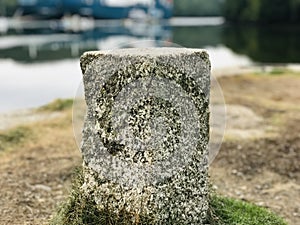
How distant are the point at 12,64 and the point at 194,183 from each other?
26585mm

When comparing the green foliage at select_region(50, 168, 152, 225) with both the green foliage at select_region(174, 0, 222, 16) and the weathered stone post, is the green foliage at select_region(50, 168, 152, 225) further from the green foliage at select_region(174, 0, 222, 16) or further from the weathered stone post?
the green foliage at select_region(174, 0, 222, 16)

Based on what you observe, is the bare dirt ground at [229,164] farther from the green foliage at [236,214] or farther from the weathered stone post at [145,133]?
the weathered stone post at [145,133]

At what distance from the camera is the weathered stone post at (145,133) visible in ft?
16.3

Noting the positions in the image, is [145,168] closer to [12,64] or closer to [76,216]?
[76,216]

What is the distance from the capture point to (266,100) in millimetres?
14938

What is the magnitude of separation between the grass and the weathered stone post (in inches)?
2.2

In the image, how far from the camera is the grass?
5.07 m

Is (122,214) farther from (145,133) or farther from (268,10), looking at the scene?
(268,10)

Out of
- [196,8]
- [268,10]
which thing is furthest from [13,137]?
[196,8]

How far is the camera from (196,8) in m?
124

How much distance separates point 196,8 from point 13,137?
117m

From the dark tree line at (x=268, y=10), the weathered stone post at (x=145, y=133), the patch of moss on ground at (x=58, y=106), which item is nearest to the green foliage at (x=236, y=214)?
the weathered stone post at (x=145, y=133)

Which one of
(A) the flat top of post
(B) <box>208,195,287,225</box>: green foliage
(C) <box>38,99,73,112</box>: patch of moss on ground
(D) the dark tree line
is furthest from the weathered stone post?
(D) the dark tree line

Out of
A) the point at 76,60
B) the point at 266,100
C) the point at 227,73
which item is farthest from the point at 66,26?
the point at 266,100
